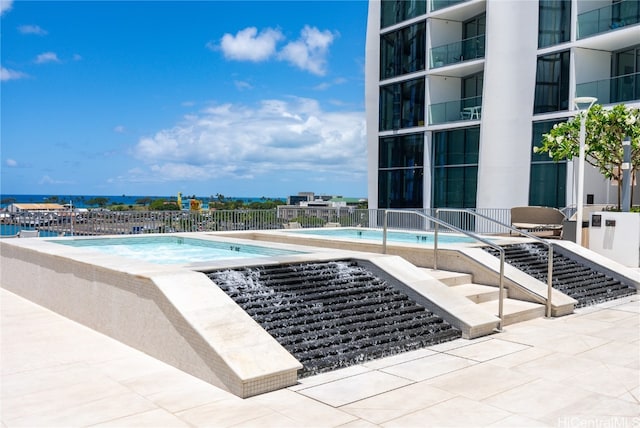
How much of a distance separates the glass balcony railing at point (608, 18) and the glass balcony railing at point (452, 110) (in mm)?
5352

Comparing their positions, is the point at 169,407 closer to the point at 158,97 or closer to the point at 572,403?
the point at 572,403

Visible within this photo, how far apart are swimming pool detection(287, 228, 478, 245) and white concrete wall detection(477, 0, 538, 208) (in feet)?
29.4

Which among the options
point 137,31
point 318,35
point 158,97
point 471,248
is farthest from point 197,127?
point 471,248

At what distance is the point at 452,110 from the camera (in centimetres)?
2630

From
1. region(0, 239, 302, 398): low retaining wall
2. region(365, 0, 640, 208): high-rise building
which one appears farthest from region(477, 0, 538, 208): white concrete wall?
region(0, 239, 302, 398): low retaining wall

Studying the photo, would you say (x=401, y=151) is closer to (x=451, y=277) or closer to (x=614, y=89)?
(x=614, y=89)

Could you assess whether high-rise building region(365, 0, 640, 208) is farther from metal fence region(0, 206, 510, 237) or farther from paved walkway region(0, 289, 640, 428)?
paved walkway region(0, 289, 640, 428)

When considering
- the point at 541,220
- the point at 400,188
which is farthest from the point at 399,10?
the point at 541,220

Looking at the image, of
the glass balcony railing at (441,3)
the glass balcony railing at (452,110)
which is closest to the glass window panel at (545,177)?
the glass balcony railing at (452,110)

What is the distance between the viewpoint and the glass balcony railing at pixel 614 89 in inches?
789

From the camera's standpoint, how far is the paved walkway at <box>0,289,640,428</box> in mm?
4631

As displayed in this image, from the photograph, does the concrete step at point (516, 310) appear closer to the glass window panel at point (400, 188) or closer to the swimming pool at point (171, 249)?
the swimming pool at point (171, 249)

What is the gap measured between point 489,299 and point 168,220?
30.7 ft

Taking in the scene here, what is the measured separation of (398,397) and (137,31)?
1984 inches
